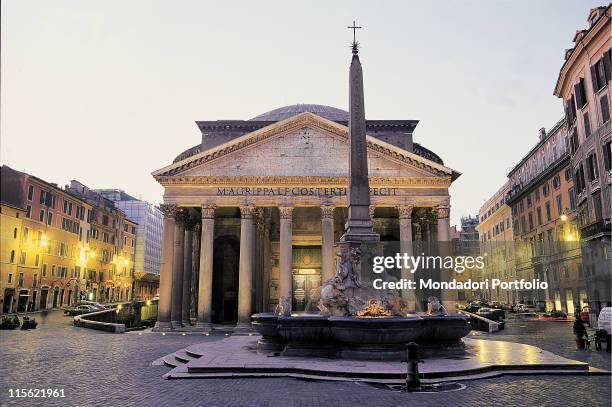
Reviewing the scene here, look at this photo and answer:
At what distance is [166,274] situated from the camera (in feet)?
96.5

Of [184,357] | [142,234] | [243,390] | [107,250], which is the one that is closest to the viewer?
[243,390]

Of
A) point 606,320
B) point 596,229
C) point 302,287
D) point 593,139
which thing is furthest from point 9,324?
point 593,139

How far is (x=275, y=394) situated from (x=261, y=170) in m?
23.0

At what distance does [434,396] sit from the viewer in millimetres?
8531

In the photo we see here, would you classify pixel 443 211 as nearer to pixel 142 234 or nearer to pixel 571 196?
pixel 571 196

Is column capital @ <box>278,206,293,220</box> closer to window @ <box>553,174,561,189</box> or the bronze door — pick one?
the bronze door

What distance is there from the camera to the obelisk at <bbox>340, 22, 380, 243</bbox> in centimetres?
1434

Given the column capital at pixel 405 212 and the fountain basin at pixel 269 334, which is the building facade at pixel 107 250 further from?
the fountain basin at pixel 269 334

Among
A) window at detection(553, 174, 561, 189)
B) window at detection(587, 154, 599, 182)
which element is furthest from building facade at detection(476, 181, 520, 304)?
window at detection(587, 154, 599, 182)

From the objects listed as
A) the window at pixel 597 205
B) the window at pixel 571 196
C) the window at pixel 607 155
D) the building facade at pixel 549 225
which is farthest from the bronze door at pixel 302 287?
the window at pixel 607 155

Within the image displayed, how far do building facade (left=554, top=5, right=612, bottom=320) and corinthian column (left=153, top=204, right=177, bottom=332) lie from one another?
80.2ft

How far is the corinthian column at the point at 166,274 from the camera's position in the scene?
29156 mm

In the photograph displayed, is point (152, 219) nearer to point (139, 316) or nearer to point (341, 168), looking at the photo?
point (139, 316)

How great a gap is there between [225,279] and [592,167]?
2662 centimetres
